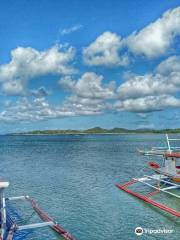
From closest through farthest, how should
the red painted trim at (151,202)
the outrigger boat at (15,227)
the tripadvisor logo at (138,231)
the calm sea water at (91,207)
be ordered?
the outrigger boat at (15,227), the tripadvisor logo at (138,231), the calm sea water at (91,207), the red painted trim at (151,202)

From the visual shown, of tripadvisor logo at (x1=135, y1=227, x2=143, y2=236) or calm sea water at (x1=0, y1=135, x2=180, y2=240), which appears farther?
calm sea water at (x1=0, y1=135, x2=180, y2=240)

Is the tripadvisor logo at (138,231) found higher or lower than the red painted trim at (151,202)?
lower

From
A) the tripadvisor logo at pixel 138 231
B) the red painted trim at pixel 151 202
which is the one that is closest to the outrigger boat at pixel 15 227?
the tripadvisor logo at pixel 138 231

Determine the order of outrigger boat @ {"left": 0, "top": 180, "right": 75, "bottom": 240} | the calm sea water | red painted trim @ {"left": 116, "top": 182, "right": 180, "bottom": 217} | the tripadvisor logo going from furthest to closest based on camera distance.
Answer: red painted trim @ {"left": 116, "top": 182, "right": 180, "bottom": 217} < the calm sea water < the tripadvisor logo < outrigger boat @ {"left": 0, "top": 180, "right": 75, "bottom": 240}

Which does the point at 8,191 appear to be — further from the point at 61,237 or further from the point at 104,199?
the point at 61,237

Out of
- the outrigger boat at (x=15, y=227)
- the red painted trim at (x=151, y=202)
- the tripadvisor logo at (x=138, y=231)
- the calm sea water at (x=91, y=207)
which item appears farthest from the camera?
the red painted trim at (x=151, y=202)

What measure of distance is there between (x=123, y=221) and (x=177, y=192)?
12431 millimetres

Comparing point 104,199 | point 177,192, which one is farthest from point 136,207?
point 177,192

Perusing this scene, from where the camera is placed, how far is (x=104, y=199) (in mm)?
32062

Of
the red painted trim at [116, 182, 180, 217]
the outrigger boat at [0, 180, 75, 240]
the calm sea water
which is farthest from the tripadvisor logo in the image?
the outrigger boat at [0, 180, 75, 240]

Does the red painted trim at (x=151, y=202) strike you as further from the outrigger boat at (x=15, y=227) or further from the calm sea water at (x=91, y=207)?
the outrigger boat at (x=15, y=227)

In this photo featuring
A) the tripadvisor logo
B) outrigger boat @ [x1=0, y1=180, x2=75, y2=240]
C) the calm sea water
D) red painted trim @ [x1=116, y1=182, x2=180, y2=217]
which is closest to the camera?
outrigger boat @ [x1=0, y1=180, x2=75, y2=240]

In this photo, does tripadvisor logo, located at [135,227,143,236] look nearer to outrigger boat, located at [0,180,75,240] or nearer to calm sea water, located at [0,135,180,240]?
calm sea water, located at [0,135,180,240]

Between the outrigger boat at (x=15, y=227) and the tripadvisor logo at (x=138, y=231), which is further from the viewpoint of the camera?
the tripadvisor logo at (x=138, y=231)
